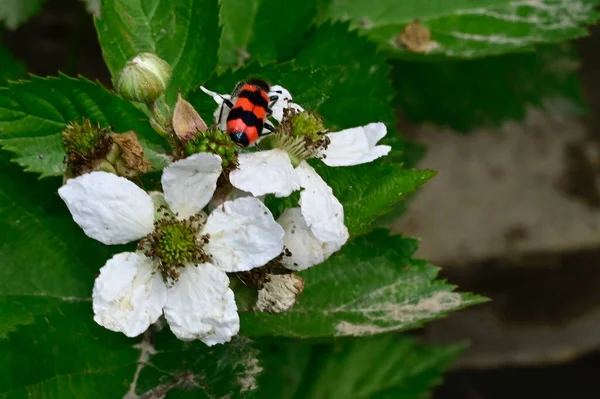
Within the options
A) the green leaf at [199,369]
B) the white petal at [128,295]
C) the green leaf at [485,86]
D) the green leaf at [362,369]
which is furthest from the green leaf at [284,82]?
the green leaf at [485,86]

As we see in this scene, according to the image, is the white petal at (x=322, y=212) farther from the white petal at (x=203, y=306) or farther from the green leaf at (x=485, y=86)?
the green leaf at (x=485, y=86)

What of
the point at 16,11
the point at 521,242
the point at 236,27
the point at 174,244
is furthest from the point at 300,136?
the point at 521,242

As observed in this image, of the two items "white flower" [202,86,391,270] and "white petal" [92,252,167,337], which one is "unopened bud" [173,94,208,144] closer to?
"white flower" [202,86,391,270]

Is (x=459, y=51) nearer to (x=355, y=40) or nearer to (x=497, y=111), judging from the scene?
(x=355, y=40)

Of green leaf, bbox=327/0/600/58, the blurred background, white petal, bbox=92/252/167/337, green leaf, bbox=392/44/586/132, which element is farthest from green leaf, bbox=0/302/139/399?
the blurred background

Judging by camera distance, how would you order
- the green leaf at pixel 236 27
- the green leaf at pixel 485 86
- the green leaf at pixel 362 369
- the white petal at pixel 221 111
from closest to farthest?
the white petal at pixel 221 111 → the green leaf at pixel 236 27 → the green leaf at pixel 362 369 → the green leaf at pixel 485 86

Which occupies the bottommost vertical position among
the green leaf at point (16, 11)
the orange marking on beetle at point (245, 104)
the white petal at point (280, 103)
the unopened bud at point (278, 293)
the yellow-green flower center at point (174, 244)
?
the unopened bud at point (278, 293)

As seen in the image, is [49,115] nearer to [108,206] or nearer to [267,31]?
[108,206]
